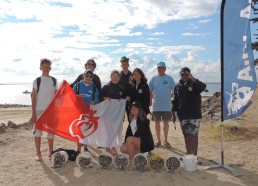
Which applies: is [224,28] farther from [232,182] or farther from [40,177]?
[40,177]

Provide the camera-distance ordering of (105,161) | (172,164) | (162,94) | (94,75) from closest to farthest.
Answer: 1. (172,164)
2. (105,161)
3. (94,75)
4. (162,94)

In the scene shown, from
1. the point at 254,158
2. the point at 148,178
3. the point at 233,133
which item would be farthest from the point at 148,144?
the point at 233,133

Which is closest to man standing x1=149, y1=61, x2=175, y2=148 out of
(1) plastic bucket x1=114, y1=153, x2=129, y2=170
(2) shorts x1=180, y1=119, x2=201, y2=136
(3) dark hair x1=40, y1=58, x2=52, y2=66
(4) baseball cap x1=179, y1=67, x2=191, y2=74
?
(2) shorts x1=180, y1=119, x2=201, y2=136

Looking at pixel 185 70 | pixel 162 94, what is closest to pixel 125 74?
pixel 162 94

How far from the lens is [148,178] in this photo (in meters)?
6.39

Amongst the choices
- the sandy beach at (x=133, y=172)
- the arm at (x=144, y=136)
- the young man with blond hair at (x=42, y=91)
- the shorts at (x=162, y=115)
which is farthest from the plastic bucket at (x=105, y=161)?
the shorts at (x=162, y=115)

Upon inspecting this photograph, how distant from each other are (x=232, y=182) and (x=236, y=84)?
1.95 meters

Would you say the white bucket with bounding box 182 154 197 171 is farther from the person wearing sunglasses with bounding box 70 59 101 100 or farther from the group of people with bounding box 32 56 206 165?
the person wearing sunglasses with bounding box 70 59 101 100

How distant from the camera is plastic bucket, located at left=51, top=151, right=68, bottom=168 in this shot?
7156 mm

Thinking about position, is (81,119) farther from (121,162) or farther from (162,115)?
(162,115)

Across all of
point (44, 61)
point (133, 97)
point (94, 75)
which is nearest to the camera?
point (44, 61)

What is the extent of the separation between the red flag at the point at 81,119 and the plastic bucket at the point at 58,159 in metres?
0.40

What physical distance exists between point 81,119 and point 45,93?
40.4 inches

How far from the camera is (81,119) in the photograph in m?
7.67
